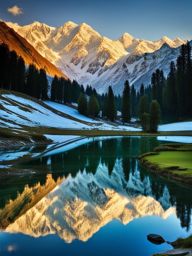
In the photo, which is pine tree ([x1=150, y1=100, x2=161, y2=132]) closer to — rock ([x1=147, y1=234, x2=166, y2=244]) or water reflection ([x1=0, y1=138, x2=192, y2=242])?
water reflection ([x1=0, y1=138, x2=192, y2=242])

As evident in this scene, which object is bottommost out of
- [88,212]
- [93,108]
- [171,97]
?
[88,212]

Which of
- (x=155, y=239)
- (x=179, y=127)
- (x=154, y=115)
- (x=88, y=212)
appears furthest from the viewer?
(x=179, y=127)

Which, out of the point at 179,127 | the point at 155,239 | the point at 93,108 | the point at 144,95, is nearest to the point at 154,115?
the point at 179,127

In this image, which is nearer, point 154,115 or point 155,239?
point 155,239

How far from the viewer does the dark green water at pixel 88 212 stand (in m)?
16.2

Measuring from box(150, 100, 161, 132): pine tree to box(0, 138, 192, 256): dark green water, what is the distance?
83.2m

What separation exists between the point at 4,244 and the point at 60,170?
2249 cm

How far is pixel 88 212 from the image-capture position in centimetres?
2181

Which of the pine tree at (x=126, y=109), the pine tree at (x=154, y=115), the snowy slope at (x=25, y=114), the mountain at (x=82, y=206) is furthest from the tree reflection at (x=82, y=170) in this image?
the pine tree at (x=126, y=109)

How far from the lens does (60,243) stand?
16453 millimetres

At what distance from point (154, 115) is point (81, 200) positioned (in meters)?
97.0

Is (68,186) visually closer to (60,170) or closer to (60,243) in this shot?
(60,170)

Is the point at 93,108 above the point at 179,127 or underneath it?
above

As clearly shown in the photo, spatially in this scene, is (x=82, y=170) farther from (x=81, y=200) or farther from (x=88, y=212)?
(x=88, y=212)
